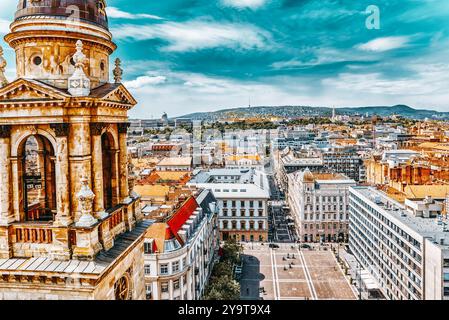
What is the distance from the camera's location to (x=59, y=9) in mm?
13648

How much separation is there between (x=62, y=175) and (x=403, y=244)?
43.3 m

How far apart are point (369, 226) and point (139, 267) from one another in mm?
49833

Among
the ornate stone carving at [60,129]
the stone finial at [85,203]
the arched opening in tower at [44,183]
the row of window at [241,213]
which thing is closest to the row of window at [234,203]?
the row of window at [241,213]

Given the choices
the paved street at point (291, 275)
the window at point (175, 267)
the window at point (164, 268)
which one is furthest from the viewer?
the paved street at point (291, 275)

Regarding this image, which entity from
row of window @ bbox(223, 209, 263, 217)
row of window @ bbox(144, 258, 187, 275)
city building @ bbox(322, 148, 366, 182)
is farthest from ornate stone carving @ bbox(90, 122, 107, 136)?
city building @ bbox(322, 148, 366, 182)

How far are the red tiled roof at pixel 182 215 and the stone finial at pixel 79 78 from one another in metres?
32.2

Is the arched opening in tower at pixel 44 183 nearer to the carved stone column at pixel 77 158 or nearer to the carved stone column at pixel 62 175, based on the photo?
the carved stone column at pixel 62 175

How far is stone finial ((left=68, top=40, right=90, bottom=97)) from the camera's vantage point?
1292 cm

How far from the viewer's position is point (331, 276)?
6291 centimetres

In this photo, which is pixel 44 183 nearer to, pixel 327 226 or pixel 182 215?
pixel 182 215

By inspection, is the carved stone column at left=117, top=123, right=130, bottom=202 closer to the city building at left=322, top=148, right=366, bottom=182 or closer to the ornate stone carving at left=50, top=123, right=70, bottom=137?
the ornate stone carving at left=50, top=123, right=70, bottom=137

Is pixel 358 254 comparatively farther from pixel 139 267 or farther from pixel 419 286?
pixel 139 267

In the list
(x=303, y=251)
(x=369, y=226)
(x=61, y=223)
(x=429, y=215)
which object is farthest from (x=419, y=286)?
(x=61, y=223)

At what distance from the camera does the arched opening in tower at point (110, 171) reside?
51.5 ft
